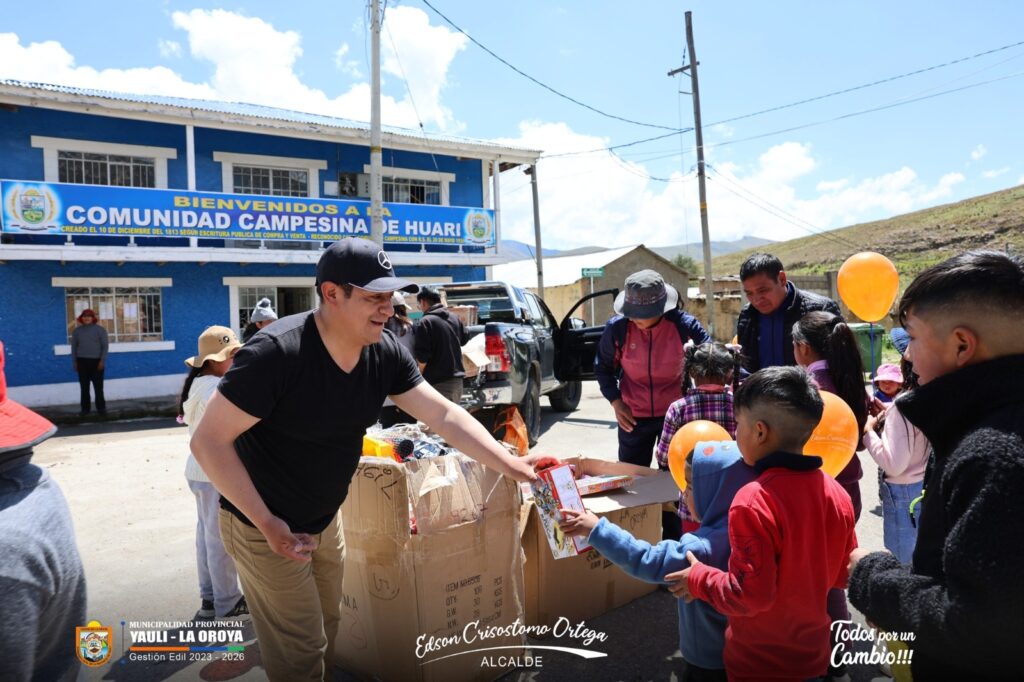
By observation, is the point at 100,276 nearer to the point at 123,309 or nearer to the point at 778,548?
the point at 123,309

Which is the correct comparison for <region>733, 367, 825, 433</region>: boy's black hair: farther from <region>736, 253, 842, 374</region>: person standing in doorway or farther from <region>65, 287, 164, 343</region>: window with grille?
<region>65, 287, 164, 343</region>: window with grille

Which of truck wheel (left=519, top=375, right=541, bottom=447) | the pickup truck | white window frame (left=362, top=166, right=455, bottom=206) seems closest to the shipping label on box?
the pickup truck

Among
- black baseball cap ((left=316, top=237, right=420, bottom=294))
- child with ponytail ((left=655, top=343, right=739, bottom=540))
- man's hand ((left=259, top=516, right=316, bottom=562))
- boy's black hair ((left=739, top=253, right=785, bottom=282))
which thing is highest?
boy's black hair ((left=739, top=253, right=785, bottom=282))

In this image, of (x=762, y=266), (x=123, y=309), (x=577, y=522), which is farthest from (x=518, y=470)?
(x=123, y=309)

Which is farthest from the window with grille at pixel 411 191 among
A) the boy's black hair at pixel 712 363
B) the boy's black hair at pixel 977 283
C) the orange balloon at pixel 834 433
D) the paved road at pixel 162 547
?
the boy's black hair at pixel 977 283

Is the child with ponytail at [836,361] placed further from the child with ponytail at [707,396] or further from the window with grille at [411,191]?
the window with grille at [411,191]

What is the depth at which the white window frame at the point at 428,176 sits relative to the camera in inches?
685

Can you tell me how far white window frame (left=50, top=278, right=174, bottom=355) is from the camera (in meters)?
13.2

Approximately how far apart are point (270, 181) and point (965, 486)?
16.7 meters

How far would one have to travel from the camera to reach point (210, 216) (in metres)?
13.7

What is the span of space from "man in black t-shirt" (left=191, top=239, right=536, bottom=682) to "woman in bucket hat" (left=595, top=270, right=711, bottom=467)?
1946 mm

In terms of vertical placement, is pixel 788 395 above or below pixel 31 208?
below

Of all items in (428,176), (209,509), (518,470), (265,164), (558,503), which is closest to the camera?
(558,503)

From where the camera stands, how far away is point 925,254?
43.6 m
